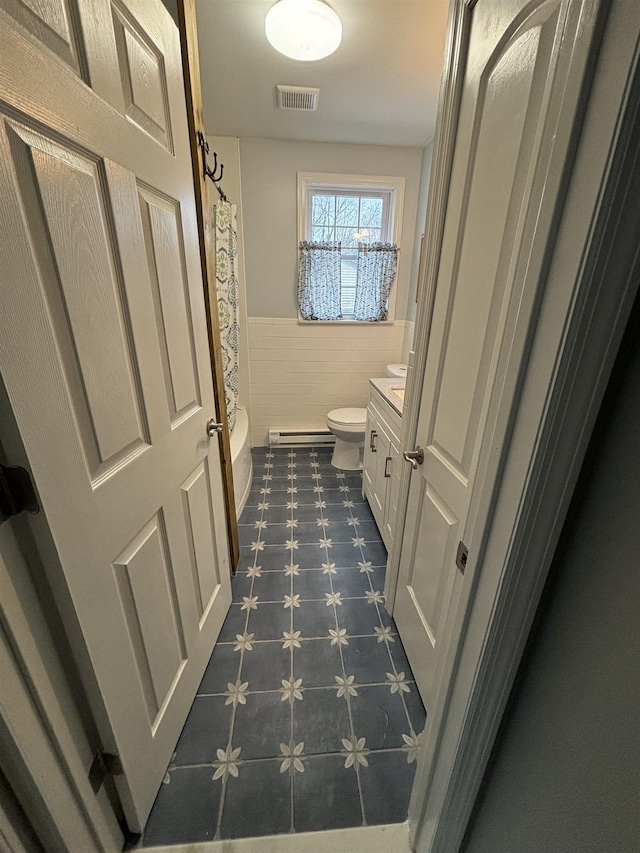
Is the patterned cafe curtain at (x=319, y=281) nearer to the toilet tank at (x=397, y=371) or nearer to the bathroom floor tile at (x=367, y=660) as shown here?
the toilet tank at (x=397, y=371)

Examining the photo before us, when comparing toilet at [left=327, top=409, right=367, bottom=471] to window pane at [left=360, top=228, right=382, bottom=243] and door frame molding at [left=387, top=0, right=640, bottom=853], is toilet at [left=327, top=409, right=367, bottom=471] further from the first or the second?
door frame molding at [left=387, top=0, right=640, bottom=853]

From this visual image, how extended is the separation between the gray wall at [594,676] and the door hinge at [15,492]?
2.75 feet

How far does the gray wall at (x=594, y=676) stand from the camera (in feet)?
1.36

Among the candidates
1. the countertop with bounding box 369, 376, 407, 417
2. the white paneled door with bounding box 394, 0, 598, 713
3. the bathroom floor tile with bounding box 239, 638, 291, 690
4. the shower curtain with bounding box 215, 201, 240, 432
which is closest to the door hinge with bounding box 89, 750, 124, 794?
the bathroom floor tile with bounding box 239, 638, 291, 690

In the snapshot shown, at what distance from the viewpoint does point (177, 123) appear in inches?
40.1

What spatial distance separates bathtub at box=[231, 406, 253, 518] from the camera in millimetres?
2254

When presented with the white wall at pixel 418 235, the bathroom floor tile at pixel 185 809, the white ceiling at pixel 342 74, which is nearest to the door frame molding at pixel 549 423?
the bathroom floor tile at pixel 185 809

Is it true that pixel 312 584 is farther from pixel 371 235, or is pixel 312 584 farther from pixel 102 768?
pixel 371 235

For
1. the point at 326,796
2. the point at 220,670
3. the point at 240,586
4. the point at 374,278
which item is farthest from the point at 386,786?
the point at 374,278

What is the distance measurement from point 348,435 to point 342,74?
2.17 metres

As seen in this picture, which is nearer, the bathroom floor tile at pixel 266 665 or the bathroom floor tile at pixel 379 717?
the bathroom floor tile at pixel 379 717

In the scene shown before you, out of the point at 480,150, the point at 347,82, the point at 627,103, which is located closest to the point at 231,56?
the point at 347,82

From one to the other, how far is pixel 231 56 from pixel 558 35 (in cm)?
201

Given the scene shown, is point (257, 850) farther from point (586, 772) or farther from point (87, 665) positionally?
point (586, 772)
